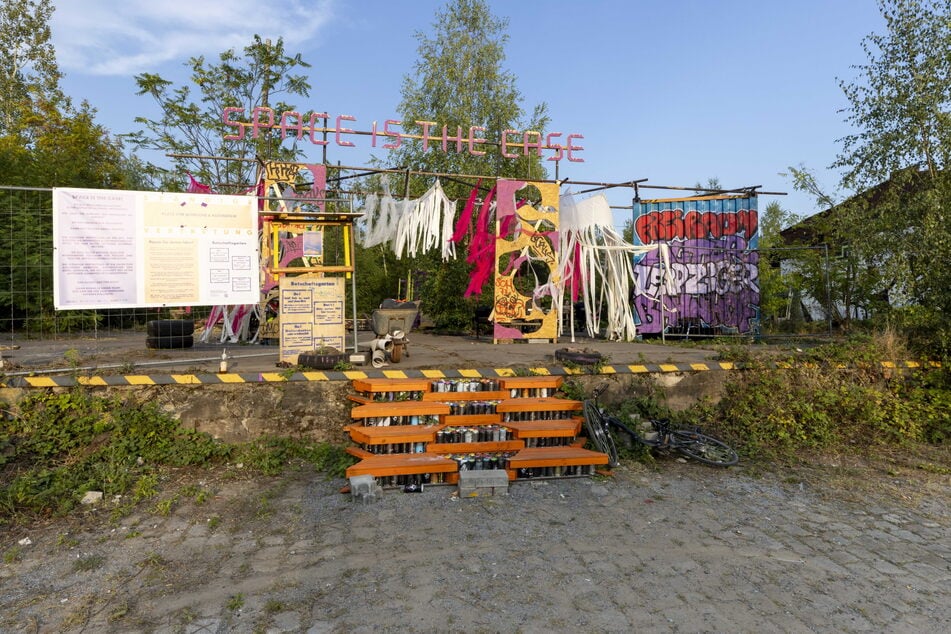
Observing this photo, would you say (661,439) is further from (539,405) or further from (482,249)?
(482,249)

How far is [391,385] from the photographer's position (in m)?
6.66

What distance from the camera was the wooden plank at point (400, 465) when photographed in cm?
540

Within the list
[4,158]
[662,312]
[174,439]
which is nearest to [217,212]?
[174,439]

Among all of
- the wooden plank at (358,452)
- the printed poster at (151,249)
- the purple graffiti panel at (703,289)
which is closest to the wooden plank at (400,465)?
the wooden plank at (358,452)

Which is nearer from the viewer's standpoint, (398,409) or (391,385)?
(398,409)

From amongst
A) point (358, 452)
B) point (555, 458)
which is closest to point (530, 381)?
point (555, 458)

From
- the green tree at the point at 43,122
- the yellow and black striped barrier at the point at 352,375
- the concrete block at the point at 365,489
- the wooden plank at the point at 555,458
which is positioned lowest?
the concrete block at the point at 365,489

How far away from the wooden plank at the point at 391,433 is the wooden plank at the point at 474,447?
11cm

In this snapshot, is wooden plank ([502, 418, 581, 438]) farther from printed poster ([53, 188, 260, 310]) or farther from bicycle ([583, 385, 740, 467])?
printed poster ([53, 188, 260, 310])

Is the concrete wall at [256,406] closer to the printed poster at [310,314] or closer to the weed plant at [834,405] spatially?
the printed poster at [310,314]

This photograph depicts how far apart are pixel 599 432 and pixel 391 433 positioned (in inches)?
92.7

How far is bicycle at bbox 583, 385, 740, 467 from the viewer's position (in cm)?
644

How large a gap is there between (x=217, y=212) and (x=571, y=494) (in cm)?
514

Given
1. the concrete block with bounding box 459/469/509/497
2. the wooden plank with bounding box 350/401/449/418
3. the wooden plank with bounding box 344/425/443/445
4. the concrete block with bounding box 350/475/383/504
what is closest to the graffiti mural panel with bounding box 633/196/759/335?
the wooden plank with bounding box 350/401/449/418
